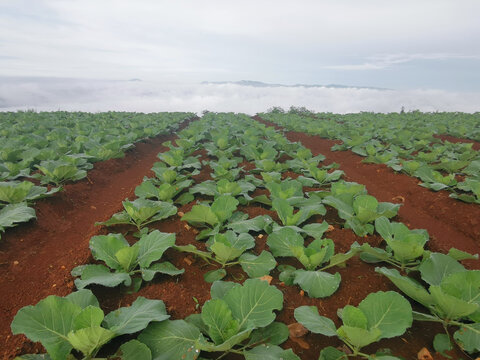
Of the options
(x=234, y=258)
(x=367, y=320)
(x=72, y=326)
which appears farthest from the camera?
(x=234, y=258)

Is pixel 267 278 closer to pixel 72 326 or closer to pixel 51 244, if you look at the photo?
pixel 72 326

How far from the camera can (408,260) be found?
8.25 feet

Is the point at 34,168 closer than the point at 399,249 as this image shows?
No

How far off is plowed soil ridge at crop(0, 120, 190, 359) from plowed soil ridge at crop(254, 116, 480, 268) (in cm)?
332

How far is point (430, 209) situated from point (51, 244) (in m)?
5.10

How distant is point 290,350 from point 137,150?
Result: 8.10 meters

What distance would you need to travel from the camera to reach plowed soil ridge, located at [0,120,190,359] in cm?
228

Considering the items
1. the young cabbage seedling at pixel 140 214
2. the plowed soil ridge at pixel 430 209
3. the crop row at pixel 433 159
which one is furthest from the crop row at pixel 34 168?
the crop row at pixel 433 159

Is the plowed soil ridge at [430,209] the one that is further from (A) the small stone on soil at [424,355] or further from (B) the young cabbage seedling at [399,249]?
(A) the small stone on soil at [424,355]

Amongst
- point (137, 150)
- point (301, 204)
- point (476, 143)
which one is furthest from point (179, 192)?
point (476, 143)

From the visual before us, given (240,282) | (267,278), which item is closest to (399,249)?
(267,278)

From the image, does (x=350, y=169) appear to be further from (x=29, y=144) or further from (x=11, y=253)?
(x=29, y=144)

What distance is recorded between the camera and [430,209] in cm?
470

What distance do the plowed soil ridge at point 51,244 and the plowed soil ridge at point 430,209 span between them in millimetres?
3316
